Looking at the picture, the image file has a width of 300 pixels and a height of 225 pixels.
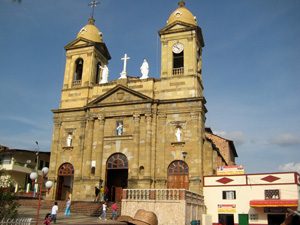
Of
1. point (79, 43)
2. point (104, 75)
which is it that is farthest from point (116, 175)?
point (79, 43)

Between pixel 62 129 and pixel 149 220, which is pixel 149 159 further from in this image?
pixel 149 220

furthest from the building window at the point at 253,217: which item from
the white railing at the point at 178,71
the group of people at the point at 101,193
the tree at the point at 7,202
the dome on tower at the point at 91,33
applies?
the dome on tower at the point at 91,33

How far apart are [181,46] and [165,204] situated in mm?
16875

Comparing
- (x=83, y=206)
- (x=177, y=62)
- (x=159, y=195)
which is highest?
(x=177, y=62)

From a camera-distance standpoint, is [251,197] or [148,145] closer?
[251,197]

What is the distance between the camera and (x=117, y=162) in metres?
32.8

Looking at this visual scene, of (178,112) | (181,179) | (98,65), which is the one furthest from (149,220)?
(98,65)

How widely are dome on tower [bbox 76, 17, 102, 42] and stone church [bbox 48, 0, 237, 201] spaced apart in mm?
1090

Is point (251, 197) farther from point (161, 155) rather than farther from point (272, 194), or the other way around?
point (161, 155)

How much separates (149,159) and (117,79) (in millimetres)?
9306

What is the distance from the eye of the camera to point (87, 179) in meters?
32.7

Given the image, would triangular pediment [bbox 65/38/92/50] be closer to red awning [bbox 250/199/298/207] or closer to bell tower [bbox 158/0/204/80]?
bell tower [bbox 158/0/204/80]

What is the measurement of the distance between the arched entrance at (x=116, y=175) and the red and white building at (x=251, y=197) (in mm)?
8087

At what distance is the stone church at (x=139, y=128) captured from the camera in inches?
1224
